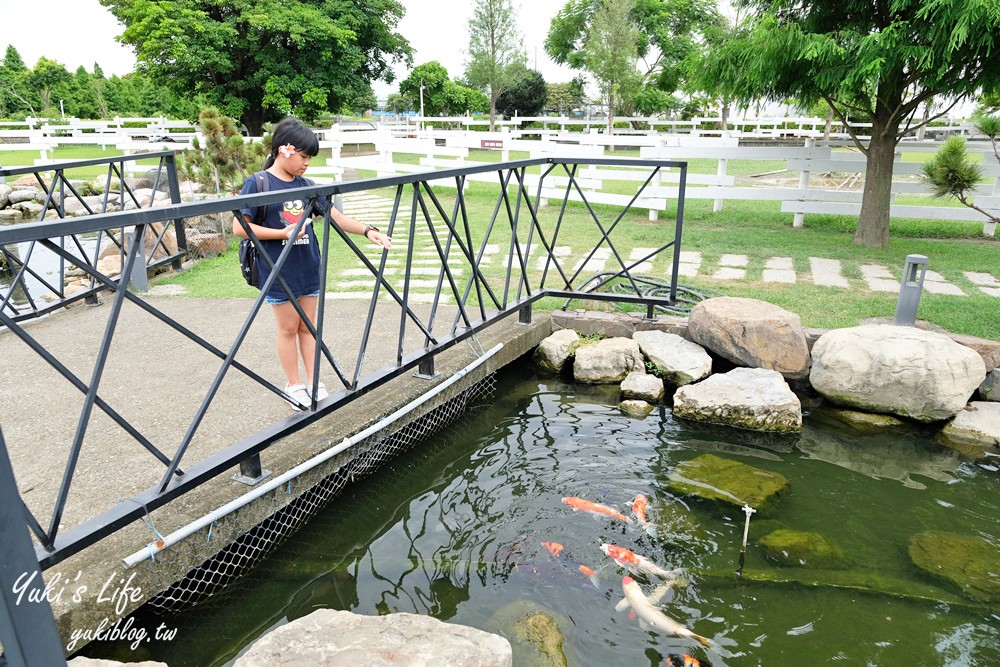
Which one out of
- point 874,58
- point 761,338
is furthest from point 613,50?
point 761,338

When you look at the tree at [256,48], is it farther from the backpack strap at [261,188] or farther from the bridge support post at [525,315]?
the backpack strap at [261,188]

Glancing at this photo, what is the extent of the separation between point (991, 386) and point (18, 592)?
5.31m

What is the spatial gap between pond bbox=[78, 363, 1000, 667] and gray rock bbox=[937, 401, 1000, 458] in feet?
0.42

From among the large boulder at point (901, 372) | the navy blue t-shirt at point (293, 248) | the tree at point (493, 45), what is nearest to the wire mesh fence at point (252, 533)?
the navy blue t-shirt at point (293, 248)

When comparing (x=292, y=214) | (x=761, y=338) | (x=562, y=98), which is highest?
(x=562, y=98)

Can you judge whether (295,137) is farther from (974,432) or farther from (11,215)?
(11,215)

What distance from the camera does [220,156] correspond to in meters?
8.84

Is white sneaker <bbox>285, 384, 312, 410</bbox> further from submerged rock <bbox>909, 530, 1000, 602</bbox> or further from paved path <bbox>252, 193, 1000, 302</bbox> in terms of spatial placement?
submerged rock <bbox>909, 530, 1000, 602</bbox>

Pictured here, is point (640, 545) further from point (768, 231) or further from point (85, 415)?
point (768, 231)

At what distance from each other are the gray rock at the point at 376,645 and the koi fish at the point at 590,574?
0.86 meters

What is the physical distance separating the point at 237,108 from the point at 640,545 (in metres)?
26.2

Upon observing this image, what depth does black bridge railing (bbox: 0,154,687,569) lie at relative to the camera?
2.12 meters

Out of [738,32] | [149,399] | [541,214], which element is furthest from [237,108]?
[149,399]

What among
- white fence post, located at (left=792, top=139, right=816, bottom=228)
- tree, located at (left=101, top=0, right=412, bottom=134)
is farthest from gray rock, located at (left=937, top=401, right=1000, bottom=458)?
tree, located at (left=101, top=0, right=412, bottom=134)
